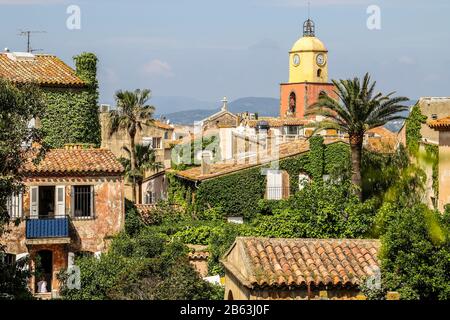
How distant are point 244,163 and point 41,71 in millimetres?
11361

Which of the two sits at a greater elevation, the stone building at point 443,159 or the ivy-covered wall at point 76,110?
the ivy-covered wall at point 76,110

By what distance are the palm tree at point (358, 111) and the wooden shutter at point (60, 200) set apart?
12.9 metres

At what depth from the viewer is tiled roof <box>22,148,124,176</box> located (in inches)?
1464

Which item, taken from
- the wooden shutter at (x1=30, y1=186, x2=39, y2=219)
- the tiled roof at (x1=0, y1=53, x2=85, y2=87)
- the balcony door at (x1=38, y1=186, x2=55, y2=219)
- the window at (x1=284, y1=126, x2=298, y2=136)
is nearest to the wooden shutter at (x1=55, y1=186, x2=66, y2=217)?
the balcony door at (x1=38, y1=186, x2=55, y2=219)

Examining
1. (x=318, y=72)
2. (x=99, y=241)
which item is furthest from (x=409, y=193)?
(x=318, y=72)

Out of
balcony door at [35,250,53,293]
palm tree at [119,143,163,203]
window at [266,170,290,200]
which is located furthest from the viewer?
palm tree at [119,143,163,203]

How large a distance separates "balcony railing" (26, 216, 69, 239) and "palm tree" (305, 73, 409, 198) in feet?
43.9

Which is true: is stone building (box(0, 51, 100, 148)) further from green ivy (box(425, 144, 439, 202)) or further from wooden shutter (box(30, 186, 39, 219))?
green ivy (box(425, 144, 439, 202))

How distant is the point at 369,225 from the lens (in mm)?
35094

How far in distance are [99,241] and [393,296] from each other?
21.1 metres

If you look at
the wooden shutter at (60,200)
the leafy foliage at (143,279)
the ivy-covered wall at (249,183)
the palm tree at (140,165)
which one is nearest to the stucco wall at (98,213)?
the wooden shutter at (60,200)

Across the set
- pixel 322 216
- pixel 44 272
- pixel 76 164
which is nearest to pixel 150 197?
pixel 76 164

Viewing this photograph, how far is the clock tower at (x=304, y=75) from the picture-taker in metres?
116

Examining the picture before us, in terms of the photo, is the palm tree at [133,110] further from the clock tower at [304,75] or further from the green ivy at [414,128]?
the clock tower at [304,75]
